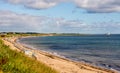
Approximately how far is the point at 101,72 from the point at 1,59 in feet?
60.0

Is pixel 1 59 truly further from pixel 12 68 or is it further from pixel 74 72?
pixel 74 72

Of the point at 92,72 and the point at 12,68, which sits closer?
the point at 12,68

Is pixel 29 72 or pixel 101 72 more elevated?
pixel 29 72

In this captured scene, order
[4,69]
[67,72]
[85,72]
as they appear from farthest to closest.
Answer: [85,72] → [67,72] → [4,69]

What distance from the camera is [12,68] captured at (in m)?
13.4

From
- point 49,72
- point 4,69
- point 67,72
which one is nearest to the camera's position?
point 4,69

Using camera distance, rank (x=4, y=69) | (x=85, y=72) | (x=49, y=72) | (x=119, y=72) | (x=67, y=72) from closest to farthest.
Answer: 1. (x=4, y=69)
2. (x=49, y=72)
3. (x=67, y=72)
4. (x=85, y=72)
5. (x=119, y=72)

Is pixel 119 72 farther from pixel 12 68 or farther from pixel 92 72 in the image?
pixel 12 68

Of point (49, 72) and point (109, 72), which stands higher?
point (49, 72)

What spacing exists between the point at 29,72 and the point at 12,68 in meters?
0.82

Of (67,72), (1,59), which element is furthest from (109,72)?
(1,59)

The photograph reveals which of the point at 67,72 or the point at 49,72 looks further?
the point at 67,72

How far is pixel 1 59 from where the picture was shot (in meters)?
14.4

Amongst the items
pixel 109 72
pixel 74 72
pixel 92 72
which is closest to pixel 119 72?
pixel 109 72
